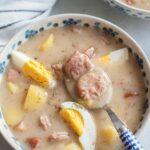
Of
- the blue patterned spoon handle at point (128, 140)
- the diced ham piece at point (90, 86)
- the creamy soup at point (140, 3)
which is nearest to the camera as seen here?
the blue patterned spoon handle at point (128, 140)

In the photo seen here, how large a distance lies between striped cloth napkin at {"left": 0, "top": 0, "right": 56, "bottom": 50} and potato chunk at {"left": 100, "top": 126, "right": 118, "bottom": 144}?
346 mm

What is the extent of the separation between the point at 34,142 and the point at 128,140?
0.23m

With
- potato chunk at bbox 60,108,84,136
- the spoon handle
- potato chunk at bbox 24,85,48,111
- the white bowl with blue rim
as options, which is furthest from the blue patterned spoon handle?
the white bowl with blue rim

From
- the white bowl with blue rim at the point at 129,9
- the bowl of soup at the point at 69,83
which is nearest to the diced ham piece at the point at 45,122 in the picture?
the bowl of soup at the point at 69,83

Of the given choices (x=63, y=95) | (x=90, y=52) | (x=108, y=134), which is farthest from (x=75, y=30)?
(x=108, y=134)

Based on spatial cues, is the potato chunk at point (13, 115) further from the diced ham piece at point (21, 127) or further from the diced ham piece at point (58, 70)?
the diced ham piece at point (58, 70)

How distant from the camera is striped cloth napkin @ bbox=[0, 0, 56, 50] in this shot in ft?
5.24

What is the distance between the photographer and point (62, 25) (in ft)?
5.22

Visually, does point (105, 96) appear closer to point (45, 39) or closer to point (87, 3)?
point (45, 39)

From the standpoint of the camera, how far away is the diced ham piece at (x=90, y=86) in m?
1.51

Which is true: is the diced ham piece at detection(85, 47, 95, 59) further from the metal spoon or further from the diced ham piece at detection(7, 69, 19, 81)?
the diced ham piece at detection(7, 69, 19, 81)

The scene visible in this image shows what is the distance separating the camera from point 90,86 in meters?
1.52

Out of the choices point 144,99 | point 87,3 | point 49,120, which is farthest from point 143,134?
point 87,3

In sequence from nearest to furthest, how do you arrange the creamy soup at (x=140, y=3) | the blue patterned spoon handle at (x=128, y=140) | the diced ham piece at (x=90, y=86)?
the blue patterned spoon handle at (x=128, y=140)
the diced ham piece at (x=90, y=86)
the creamy soup at (x=140, y=3)
